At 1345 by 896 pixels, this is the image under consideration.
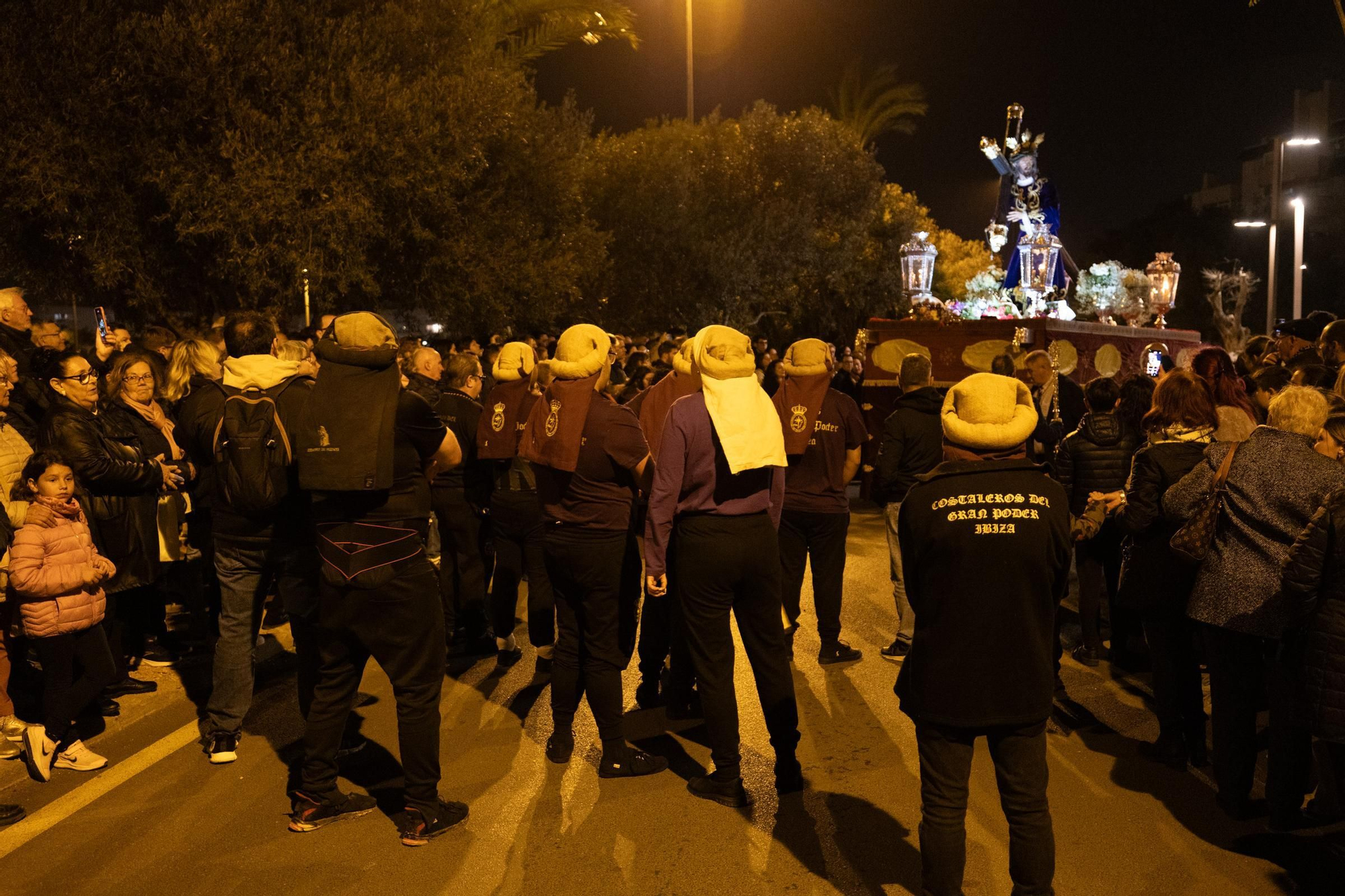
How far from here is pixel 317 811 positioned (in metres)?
4.66

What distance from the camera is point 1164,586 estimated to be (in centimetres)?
531

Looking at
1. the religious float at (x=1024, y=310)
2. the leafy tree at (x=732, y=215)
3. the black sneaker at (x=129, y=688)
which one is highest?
the leafy tree at (x=732, y=215)

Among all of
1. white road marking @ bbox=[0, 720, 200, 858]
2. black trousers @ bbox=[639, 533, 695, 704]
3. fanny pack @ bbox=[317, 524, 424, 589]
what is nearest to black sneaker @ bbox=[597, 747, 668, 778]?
black trousers @ bbox=[639, 533, 695, 704]

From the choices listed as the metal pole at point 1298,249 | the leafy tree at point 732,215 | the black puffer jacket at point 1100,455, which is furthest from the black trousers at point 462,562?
the metal pole at point 1298,249

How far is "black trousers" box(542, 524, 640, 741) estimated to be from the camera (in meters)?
5.15

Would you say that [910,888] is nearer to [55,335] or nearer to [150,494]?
[150,494]

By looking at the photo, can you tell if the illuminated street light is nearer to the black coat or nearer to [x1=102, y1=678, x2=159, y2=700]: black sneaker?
the black coat

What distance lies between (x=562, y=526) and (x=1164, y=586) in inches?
115

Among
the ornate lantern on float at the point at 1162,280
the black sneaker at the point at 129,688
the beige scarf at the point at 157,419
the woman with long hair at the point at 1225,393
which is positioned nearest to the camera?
the woman with long hair at the point at 1225,393

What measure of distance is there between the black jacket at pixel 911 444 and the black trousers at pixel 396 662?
342 centimetres

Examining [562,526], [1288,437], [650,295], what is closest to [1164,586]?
[1288,437]

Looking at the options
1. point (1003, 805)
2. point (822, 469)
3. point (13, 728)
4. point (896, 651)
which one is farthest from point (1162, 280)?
point (13, 728)

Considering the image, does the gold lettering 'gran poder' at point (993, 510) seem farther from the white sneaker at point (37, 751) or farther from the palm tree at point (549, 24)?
the palm tree at point (549, 24)

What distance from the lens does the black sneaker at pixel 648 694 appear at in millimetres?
6188
